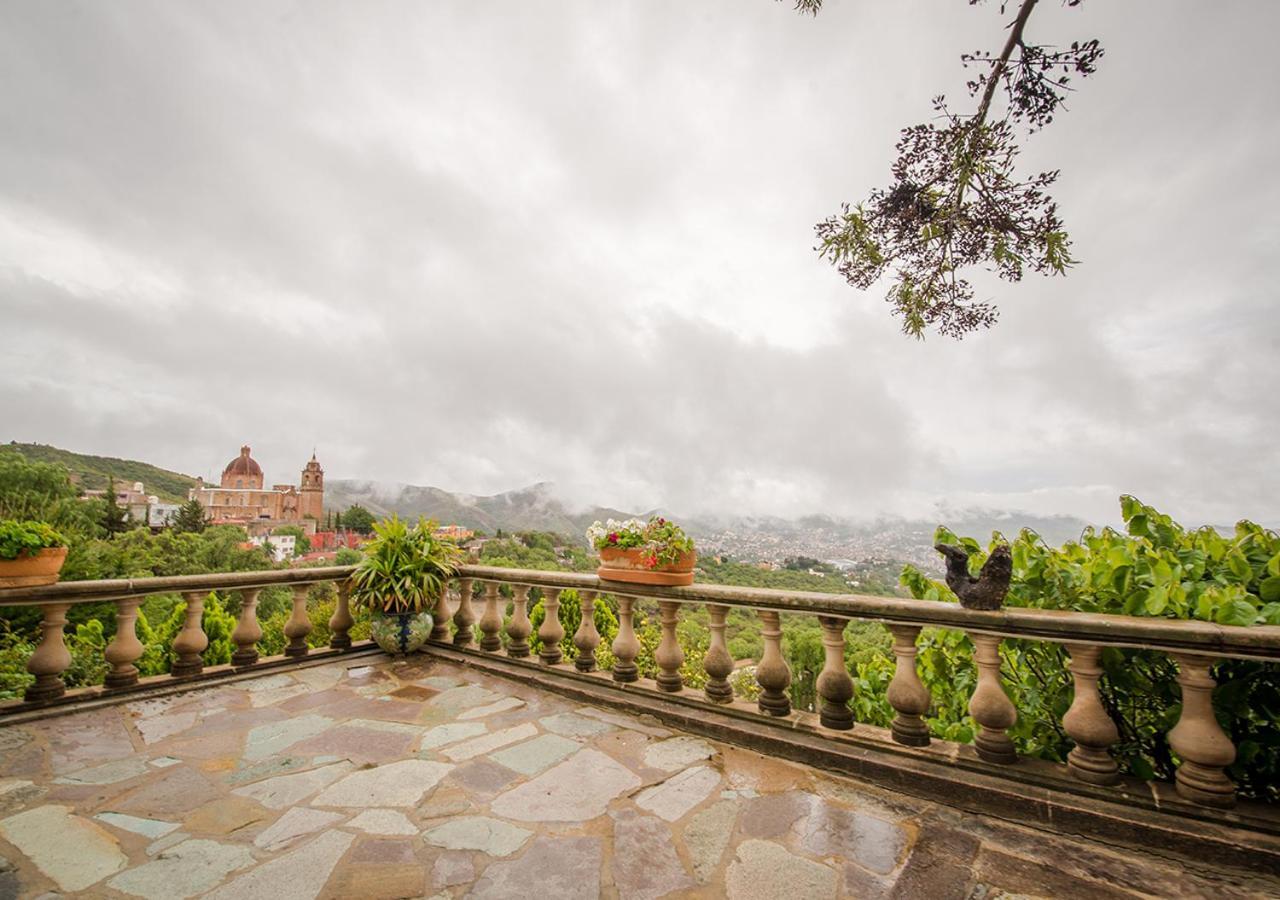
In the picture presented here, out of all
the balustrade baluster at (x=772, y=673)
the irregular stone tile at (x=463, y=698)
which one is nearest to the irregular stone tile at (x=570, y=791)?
the balustrade baluster at (x=772, y=673)

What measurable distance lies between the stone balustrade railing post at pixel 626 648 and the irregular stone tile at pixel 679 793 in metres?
1.04

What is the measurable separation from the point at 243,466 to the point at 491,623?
10549 centimetres

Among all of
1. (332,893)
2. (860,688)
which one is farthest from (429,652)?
(860,688)

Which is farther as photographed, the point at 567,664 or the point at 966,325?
the point at 567,664

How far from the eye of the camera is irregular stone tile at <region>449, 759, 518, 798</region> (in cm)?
232

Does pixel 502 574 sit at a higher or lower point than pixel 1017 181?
lower

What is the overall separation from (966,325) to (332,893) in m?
4.03

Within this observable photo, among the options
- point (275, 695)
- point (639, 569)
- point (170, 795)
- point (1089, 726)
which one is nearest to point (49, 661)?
point (275, 695)

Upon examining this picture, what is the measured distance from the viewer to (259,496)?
84.0 m

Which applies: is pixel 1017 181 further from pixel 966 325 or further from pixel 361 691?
pixel 361 691

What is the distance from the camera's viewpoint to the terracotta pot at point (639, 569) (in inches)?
126

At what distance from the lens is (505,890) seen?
5.38ft

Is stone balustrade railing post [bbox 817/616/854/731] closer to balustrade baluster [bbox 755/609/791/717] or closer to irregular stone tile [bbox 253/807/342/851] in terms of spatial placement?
balustrade baluster [bbox 755/609/791/717]

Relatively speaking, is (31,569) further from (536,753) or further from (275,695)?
(536,753)
